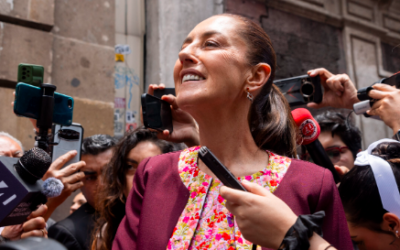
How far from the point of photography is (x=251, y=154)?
138 centimetres

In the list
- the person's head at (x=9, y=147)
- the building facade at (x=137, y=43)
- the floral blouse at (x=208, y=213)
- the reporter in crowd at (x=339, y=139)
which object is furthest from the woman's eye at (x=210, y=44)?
the building facade at (x=137, y=43)

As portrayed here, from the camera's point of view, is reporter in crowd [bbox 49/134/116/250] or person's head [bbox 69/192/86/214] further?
person's head [bbox 69/192/86/214]

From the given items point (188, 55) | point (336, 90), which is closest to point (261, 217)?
point (188, 55)

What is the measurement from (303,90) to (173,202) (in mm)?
1134

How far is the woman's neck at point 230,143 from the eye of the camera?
4.38 ft

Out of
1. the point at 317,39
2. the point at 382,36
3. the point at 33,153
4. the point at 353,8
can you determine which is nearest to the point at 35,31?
the point at 33,153

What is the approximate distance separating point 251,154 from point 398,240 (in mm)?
757

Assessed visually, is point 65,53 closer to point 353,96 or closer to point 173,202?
point 353,96

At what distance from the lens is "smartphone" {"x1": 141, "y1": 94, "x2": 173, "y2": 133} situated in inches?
68.5

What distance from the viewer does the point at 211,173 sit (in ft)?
4.33

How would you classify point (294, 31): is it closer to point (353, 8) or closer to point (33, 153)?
point (353, 8)

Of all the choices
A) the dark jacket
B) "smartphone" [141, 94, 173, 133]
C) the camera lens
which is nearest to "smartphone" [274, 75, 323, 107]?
the camera lens

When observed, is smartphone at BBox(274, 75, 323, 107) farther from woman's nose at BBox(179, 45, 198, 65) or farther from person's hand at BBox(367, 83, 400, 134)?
woman's nose at BBox(179, 45, 198, 65)

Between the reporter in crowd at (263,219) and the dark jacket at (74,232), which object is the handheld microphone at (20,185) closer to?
the reporter in crowd at (263,219)
